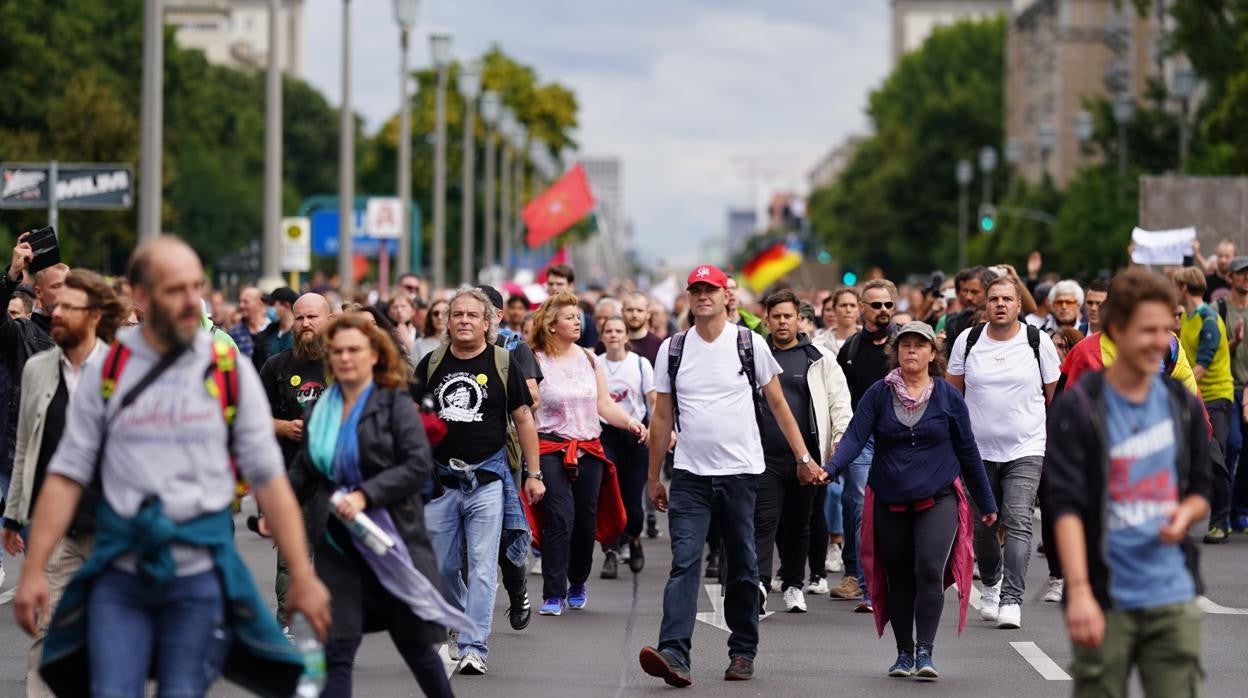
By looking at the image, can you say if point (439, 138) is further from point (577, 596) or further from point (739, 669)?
point (739, 669)

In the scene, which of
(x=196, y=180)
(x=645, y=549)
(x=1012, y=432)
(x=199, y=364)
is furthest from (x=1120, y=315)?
(x=196, y=180)

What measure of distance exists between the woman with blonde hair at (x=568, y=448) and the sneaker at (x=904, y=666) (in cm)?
270

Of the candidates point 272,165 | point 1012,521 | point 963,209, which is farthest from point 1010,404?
point 963,209

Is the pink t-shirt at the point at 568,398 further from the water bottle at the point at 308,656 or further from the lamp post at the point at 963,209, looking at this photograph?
the lamp post at the point at 963,209

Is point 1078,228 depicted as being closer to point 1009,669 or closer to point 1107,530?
point 1009,669

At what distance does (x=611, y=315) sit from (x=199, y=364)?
30.5 feet

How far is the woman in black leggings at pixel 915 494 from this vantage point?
10.3 meters

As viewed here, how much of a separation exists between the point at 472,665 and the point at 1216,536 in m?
8.00

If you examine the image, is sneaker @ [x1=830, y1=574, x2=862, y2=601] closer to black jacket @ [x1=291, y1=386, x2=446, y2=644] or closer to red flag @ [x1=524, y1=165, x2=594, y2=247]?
black jacket @ [x1=291, y1=386, x2=446, y2=644]

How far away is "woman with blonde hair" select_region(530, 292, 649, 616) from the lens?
12555 millimetres

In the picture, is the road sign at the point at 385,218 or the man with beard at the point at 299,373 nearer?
the man with beard at the point at 299,373

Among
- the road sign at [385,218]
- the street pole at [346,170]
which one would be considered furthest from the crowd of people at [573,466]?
the road sign at [385,218]

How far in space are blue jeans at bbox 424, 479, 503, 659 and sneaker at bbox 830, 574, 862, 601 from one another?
3.49 metres

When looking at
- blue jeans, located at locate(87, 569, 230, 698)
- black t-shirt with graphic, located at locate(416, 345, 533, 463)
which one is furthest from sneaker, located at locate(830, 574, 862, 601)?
blue jeans, located at locate(87, 569, 230, 698)
